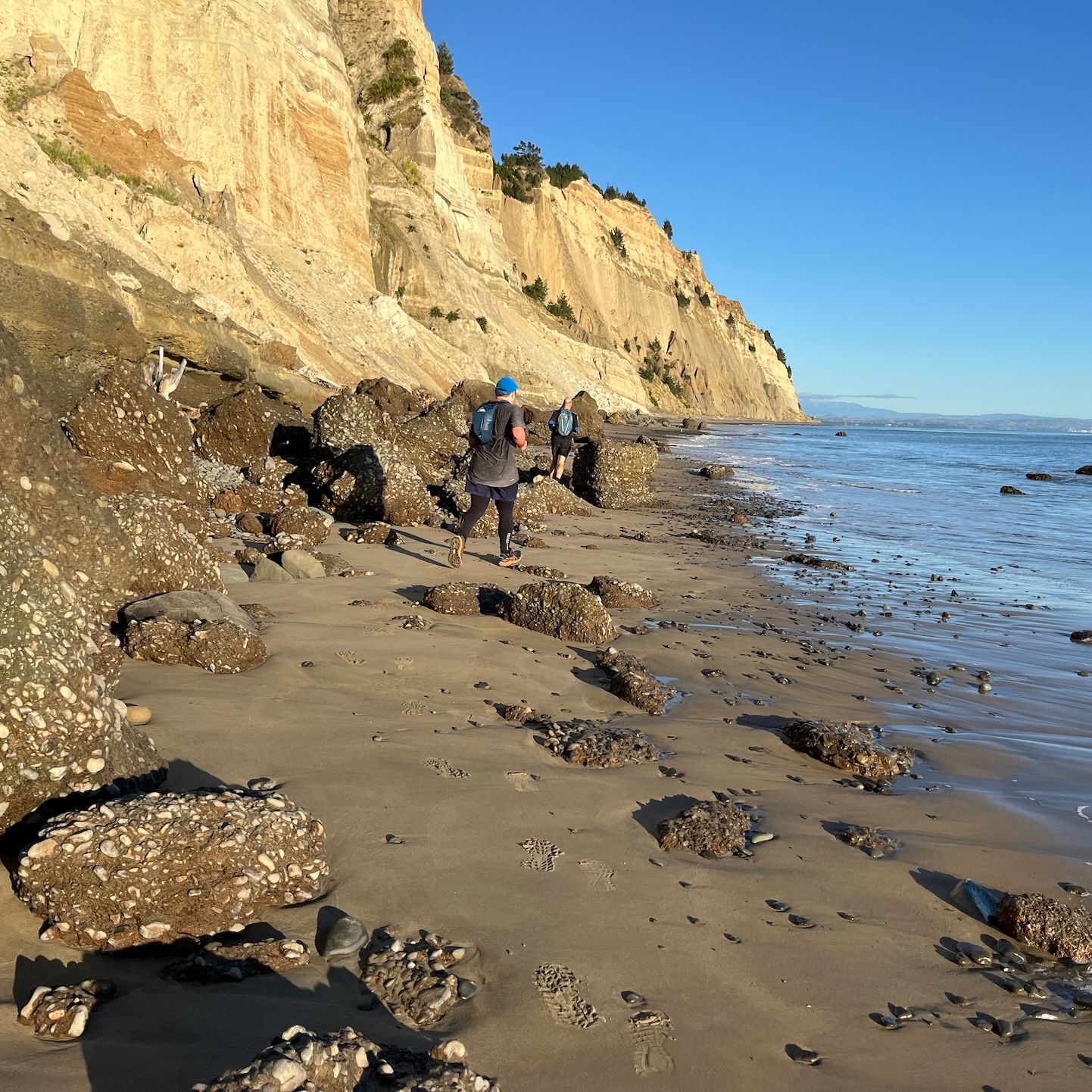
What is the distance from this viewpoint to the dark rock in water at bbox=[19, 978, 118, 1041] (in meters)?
2.09

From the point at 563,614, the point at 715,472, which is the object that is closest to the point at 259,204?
the point at 715,472

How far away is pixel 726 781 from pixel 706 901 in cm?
114

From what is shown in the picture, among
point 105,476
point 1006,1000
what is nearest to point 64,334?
point 105,476

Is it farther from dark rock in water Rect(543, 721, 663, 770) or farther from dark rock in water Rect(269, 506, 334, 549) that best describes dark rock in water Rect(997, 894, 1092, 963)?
dark rock in water Rect(269, 506, 334, 549)

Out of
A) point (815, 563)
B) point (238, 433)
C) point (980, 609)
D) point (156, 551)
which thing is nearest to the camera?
point (156, 551)

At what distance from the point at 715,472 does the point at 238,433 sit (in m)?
13.2

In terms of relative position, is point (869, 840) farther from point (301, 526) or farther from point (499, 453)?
point (301, 526)

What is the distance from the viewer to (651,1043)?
2.36m

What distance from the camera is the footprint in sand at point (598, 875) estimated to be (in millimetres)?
3098

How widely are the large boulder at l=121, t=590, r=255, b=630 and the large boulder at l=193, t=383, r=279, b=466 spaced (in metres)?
6.94

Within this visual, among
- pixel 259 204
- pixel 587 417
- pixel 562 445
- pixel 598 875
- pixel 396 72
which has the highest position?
pixel 396 72

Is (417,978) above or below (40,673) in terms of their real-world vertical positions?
below

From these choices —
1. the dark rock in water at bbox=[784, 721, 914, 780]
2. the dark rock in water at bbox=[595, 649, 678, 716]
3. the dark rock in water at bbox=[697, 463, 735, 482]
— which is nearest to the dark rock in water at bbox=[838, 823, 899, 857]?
the dark rock in water at bbox=[784, 721, 914, 780]

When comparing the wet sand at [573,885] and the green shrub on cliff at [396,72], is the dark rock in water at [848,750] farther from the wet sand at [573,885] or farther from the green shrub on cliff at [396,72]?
the green shrub on cliff at [396,72]
